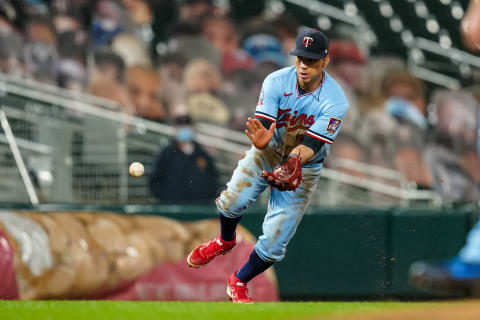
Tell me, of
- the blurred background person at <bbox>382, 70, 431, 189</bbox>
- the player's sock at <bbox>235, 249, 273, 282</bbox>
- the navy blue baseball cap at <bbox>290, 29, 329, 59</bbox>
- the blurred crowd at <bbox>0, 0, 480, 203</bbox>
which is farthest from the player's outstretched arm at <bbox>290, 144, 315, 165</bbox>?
the blurred background person at <bbox>382, 70, 431, 189</bbox>

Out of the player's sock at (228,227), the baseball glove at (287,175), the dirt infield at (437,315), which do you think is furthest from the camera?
the player's sock at (228,227)

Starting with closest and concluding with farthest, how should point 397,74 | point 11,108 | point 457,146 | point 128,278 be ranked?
point 128,278, point 11,108, point 457,146, point 397,74

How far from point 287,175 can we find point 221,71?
5.57 m

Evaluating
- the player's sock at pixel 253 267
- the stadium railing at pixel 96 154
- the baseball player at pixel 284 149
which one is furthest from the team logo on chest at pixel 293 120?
the stadium railing at pixel 96 154

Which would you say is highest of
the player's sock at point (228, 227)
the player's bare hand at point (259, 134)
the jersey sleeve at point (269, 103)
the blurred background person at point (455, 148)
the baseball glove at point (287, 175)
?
the jersey sleeve at point (269, 103)

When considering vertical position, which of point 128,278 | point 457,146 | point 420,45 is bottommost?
point 128,278

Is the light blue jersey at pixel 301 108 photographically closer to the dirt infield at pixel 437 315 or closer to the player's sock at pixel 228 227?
the player's sock at pixel 228 227

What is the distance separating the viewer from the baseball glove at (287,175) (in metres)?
6.46

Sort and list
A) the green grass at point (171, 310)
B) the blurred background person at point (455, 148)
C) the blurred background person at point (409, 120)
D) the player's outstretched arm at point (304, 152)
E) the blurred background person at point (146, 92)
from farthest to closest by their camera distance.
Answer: the blurred background person at point (409, 120) < the blurred background person at point (146, 92) < the blurred background person at point (455, 148) < the player's outstretched arm at point (304, 152) < the green grass at point (171, 310)

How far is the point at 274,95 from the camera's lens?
269 inches

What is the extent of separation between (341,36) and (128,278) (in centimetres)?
493

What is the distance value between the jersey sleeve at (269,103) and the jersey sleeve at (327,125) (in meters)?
0.31

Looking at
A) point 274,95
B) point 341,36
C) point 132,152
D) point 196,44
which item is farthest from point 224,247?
point 341,36

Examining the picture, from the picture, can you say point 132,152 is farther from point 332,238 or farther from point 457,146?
point 457,146
